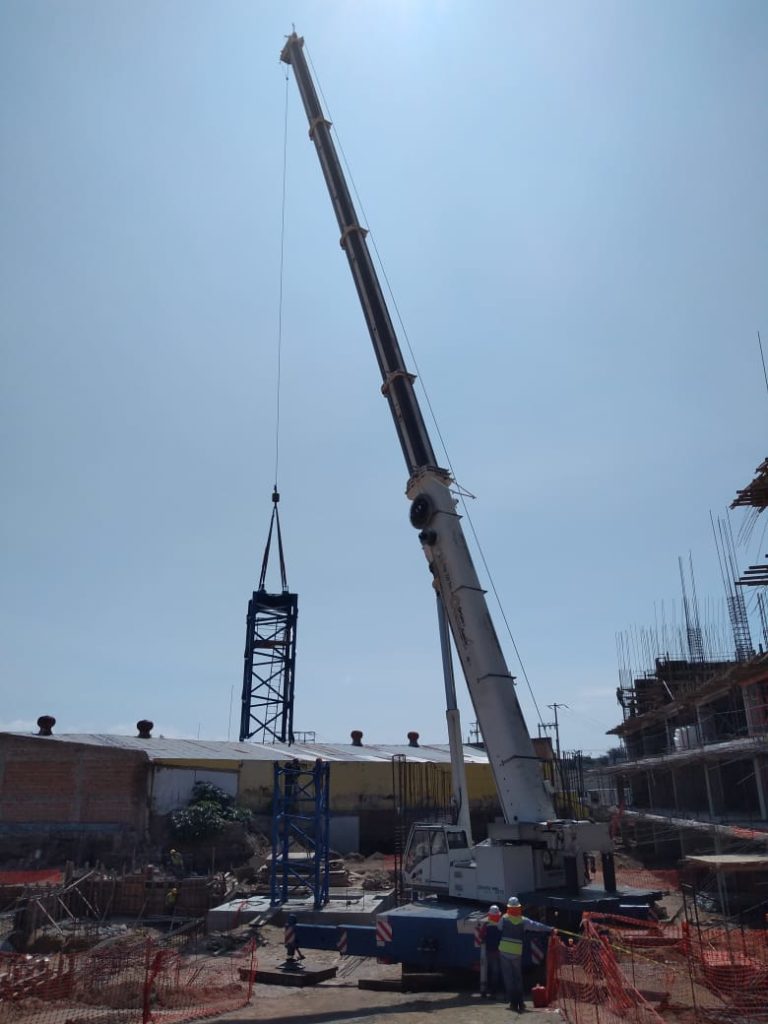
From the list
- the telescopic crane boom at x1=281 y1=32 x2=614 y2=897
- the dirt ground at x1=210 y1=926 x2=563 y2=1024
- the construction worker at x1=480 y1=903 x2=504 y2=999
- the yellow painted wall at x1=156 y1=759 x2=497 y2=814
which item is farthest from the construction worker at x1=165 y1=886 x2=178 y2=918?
the yellow painted wall at x1=156 y1=759 x2=497 y2=814

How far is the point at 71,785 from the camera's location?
106ft

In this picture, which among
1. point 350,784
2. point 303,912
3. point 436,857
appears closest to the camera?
point 436,857

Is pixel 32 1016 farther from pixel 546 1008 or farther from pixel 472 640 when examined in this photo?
pixel 472 640

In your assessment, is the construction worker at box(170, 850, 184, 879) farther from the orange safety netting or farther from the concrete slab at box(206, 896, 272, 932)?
the orange safety netting

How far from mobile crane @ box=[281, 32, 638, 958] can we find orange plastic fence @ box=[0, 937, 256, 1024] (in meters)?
3.64

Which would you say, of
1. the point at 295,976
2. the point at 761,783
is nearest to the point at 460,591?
the point at 295,976

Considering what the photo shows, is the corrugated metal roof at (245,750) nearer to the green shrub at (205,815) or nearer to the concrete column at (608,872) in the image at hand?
the green shrub at (205,815)

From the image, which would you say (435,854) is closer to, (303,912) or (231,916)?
(303,912)

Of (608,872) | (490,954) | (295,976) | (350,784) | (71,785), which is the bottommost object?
(295,976)

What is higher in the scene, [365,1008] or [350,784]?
[350,784]

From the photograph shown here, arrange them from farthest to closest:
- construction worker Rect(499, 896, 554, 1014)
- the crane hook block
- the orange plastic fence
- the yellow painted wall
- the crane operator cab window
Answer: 1. the yellow painted wall
2. the crane hook block
3. the crane operator cab window
4. the orange plastic fence
5. construction worker Rect(499, 896, 554, 1014)

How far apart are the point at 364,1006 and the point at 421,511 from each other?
28.5 ft


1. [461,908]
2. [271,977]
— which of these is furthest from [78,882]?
[461,908]

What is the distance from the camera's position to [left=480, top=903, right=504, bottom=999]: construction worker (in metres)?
11.6
